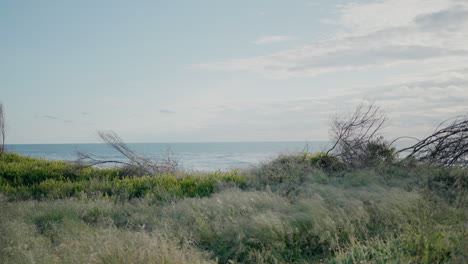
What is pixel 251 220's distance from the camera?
6.05 metres

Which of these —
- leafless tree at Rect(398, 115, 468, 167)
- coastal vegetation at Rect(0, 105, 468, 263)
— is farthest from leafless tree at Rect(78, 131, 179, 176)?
leafless tree at Rect(398, 115, 468, 167)

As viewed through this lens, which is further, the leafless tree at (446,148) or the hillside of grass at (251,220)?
the leafless tree at (446,148)

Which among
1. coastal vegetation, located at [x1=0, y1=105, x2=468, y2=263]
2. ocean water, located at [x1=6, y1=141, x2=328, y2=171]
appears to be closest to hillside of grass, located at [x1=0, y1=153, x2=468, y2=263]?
coastal vegetation, located at [x1=0, y1=105, x2=468, y2=263]

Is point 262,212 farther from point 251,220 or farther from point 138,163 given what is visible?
point 138,163

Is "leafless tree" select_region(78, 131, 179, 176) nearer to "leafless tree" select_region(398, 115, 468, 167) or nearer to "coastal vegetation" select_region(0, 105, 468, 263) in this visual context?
"coastal vegetation" select_region(0, 105, 468, 263)

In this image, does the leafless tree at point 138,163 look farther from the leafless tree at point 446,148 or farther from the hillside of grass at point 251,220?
the leafless tree at point 446,148

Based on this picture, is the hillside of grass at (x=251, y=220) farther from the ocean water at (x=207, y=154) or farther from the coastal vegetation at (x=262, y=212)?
the ocean water at (x=207, y=154)

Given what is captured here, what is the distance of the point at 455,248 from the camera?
170 inches

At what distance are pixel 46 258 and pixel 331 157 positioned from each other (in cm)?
947

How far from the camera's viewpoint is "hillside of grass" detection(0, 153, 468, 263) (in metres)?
4.41

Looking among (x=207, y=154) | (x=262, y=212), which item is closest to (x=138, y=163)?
(x=262, y=212)

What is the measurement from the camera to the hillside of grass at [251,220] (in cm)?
441

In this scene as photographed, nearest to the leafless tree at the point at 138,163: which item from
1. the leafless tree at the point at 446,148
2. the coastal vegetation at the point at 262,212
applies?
the coastal vegetation at the point at 262,212

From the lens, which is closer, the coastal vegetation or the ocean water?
the coastal vegetation
